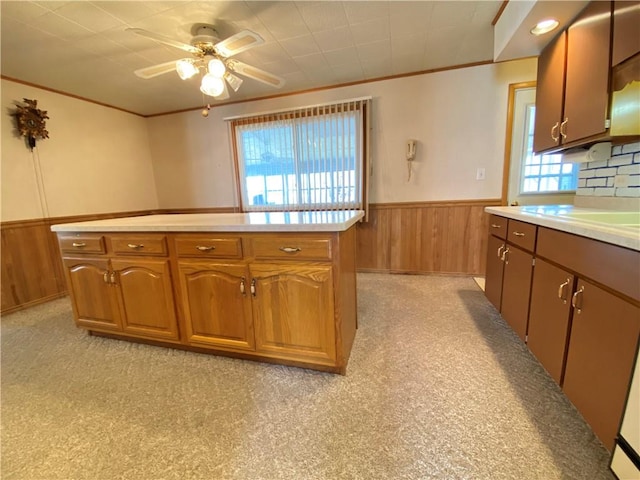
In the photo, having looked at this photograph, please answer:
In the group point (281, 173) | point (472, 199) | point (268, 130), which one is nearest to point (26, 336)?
point (281, 173)

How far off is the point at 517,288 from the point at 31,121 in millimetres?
4562

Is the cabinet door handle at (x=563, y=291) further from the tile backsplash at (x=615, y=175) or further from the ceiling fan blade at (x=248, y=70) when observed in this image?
the ceiling fan blade at (x=248, y=70)

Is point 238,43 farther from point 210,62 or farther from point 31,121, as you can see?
point 31,121

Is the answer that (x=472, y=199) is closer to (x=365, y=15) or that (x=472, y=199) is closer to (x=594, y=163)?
(x=594, y=163)

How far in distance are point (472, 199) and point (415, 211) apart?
0.62m

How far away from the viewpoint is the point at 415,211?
3.21 meters

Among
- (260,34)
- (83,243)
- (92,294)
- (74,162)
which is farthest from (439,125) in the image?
(74,162)

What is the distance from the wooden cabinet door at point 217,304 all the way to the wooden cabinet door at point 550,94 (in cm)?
226

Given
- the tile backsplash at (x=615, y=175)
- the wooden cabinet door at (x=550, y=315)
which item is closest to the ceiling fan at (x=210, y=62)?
the wooden cabinet door at (x=550, y=315)

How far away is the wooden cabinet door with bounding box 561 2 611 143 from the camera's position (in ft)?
→ 4.65

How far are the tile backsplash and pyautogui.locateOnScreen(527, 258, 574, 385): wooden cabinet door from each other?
804mm

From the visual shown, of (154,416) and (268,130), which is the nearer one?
(154,416)

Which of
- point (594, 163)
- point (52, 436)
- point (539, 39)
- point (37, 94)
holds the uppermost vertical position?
point (37, 94)

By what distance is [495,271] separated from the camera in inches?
82.8
